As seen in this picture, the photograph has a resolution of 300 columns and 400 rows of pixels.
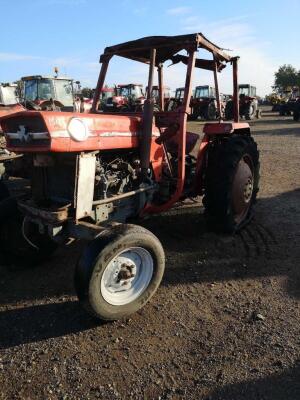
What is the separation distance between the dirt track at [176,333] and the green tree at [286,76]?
72.2 m

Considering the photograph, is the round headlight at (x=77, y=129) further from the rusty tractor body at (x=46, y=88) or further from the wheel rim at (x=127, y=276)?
the rusty tractor body at (x=46, y=88)

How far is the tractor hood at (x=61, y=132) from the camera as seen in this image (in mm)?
2984

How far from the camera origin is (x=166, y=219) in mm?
5230

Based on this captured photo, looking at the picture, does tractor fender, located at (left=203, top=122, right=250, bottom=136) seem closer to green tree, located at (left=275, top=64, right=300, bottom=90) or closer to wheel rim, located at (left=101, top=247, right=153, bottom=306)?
wheel rim, located at (left=101, top=247, right=153, bottom=306)

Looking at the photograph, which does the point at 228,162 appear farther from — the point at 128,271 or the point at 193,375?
the point at 193,375

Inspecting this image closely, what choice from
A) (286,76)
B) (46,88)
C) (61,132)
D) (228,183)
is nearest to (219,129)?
(228,183)

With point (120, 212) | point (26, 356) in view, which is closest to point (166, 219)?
point (120, 212)

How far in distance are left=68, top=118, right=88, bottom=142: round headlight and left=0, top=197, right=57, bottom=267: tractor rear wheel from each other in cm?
110

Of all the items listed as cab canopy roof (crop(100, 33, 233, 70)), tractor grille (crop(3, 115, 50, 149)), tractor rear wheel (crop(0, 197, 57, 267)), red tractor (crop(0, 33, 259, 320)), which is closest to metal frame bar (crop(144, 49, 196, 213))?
red tractor (crop(0, 33, 259, 320))

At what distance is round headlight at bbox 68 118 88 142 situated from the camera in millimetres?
3096

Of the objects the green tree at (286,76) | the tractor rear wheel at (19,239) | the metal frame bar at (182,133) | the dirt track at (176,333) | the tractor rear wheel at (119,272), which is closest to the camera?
the dirt track at (176,333)

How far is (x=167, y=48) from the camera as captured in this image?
4.23 meters

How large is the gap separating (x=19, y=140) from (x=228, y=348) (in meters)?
2.17

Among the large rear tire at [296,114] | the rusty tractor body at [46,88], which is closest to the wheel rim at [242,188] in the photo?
the rusty tractor body at [46,88]
